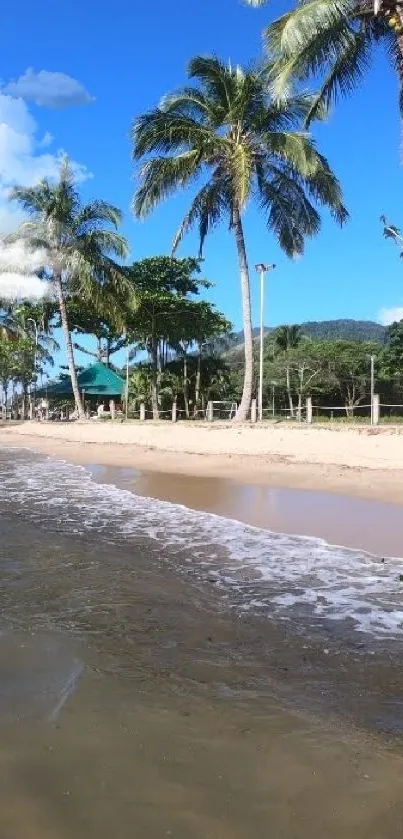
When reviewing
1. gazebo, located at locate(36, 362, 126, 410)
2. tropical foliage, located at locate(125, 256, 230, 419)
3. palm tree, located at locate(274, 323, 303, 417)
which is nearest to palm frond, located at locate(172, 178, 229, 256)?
tropical foliage, located at locate(125, 256, 230, 419)

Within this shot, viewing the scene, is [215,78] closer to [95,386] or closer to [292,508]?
[292,508]

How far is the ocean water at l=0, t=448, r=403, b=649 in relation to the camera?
4297mm

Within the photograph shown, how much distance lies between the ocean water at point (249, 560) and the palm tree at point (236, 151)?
13007 mm

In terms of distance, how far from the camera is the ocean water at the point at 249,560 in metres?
4.30

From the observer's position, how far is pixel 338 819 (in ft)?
6.64

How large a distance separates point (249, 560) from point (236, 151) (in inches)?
725

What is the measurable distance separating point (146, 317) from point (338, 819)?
32.0 metres

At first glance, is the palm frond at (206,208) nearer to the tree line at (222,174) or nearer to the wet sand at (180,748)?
the tree line at (222,174)

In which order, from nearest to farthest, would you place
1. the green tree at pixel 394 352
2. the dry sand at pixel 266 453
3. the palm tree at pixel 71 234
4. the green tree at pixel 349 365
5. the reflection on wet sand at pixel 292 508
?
1. the reflection on wet sand at pixel 292 508
2. the dry sand at pixel 266 453
3. the palm tree at pixel 71 234
4. the green tree at pixel 394 352
5. the green tree at pixel 349 365

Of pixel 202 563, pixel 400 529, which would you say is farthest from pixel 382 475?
pixel 202 563

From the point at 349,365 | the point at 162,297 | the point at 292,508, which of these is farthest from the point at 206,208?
the point at 349,365

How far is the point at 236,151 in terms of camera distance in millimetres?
20906

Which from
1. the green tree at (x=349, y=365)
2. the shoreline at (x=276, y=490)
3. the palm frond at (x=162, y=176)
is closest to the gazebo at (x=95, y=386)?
the green tree at (x=349, y=365)

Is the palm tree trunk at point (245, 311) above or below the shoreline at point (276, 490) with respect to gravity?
above
